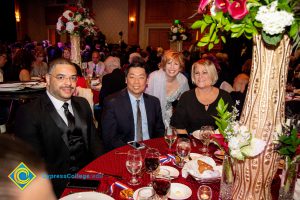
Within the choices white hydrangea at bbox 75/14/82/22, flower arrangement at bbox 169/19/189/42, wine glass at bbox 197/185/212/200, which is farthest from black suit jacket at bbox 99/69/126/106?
wine glass at bbox 197/185/212/200

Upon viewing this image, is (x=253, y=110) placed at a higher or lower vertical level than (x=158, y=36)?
lower

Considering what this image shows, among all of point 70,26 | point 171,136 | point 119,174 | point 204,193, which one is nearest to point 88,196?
point 119,174

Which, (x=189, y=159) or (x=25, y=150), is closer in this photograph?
(x=25, y=150)

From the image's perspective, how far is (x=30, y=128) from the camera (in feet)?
6.48

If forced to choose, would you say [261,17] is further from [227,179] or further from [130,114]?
[130,114]

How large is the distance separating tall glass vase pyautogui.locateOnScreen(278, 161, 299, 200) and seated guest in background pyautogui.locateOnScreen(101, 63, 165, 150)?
1.44 metres

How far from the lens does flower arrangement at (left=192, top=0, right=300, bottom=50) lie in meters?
1.01

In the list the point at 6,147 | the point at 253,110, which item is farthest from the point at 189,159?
the point at 6,147

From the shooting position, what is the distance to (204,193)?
137 cm

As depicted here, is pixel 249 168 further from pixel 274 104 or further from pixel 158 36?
pixel 158 36

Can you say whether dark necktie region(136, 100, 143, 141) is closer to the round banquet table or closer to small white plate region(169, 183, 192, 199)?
the round banquet table

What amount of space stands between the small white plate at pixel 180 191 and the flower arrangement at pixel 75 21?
146 inches

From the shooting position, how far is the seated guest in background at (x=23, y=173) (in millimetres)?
635

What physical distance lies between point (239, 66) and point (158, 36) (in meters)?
4.98
